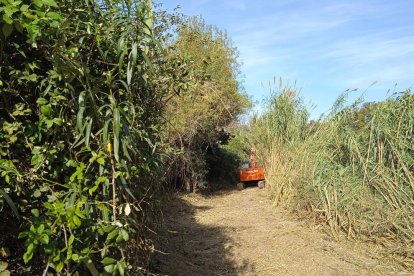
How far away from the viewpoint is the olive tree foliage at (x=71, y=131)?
1715mm

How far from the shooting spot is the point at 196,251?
6.37m

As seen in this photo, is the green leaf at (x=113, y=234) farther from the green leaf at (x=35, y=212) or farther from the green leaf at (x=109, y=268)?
the green leaf at (x=35, y=212)

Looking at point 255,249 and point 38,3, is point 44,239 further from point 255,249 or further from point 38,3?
point 255,249

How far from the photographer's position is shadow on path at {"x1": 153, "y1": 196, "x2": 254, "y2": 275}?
16.9ft

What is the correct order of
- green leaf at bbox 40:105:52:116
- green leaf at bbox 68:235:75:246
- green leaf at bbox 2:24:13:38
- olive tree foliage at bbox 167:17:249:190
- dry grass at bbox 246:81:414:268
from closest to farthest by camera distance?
green leaf at bbox 2:24:13:38 → green leaf at bbox 68:235:75:246 → green leaf at bbox 40:105:52:116 → dry grass at bbox 246:81:414:268 → olive tree foliage at bbox 167:17:249:190

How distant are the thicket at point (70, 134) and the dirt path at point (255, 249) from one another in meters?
2.39

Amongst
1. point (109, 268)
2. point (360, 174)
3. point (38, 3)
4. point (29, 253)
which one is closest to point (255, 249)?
point (360, 174)

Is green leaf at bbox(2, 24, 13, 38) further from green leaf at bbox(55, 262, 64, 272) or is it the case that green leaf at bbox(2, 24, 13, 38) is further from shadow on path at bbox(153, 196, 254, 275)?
shadow on path at bbox(153, 196, 254, 275)

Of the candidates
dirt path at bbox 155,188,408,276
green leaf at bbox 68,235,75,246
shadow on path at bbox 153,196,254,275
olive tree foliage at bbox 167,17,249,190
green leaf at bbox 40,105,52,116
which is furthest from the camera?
olive tree foliage at bbox 167,17,249,190

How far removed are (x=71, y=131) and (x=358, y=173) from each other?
22.1 ft

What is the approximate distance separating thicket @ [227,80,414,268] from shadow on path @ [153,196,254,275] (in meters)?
2.09

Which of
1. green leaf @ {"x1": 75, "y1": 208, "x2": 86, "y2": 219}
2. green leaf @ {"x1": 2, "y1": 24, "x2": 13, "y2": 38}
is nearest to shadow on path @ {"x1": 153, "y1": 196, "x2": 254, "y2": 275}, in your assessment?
green leaf @ {"x1": 75, "y1": 208, "x2": 86, "y2": 219}

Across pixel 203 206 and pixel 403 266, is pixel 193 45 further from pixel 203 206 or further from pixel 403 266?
pixel 403 266

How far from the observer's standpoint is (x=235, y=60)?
1656 centimetres
